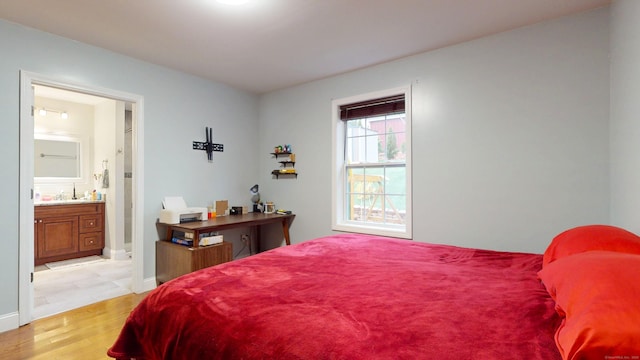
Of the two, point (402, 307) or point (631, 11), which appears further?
point (631, 11)

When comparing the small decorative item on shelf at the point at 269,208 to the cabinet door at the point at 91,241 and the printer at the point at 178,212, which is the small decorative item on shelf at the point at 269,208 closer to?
the printer at the point at 178,212

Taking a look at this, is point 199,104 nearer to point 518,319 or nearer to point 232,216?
point 232,216

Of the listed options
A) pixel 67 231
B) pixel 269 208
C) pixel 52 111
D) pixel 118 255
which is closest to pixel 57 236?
pixel 67 231

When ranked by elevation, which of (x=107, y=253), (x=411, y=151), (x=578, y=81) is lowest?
(x=107, y=253)

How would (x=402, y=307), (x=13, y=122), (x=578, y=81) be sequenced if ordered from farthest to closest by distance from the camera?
1. (x=13, y=122)
2. (x=578, y=81)
3. (x=402, y=307)

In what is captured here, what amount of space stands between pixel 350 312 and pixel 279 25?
2.26m

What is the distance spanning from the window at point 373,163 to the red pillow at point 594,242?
170cm

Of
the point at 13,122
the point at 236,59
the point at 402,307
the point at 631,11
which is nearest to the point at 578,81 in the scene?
the point at 631,11

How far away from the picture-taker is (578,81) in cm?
239

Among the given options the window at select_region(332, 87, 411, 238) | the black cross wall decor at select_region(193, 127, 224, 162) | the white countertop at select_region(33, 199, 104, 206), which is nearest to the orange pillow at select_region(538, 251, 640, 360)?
the window at select_region(332, 87, 411, 238)

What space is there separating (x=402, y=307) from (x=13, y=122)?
10.7 ft

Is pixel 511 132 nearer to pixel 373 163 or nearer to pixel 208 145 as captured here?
pixel 373 163

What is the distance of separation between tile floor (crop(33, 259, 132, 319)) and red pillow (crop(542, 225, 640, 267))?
12.4ft

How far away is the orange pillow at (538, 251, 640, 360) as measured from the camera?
2.32 feet
